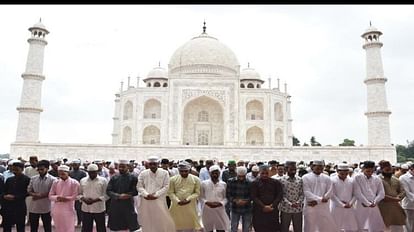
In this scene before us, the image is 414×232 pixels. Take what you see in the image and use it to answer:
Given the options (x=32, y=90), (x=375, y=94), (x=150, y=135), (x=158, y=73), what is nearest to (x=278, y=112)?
(x=375, y=94)

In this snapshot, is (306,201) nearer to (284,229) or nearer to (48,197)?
(284,229)

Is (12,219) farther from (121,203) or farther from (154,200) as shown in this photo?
(154,200)

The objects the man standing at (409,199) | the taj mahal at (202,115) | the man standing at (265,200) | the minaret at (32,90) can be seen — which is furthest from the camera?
the minaret at (32,90)

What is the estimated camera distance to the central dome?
27234 millimetres

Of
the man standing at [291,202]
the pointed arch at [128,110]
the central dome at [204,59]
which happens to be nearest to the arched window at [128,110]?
the pointed arch at [128,110]

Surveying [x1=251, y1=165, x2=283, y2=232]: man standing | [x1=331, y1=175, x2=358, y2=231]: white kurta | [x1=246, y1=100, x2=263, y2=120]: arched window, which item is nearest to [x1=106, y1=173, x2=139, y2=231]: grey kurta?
[x1=251, y1=165, x2=283, y2=232]: man standing

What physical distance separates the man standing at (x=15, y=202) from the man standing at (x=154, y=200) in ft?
5.03

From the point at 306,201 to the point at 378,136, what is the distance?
16.4 m

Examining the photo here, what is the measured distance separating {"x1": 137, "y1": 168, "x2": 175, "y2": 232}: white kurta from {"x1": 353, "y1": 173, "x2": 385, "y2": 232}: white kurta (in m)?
2.44

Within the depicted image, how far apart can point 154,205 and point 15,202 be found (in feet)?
5.96

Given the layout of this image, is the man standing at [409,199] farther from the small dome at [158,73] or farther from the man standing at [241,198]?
the small dome at [158,73]

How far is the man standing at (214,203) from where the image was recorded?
15.5 feet

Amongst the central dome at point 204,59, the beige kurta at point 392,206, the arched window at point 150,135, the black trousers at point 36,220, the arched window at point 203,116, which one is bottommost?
the black trousers at point 36,220
